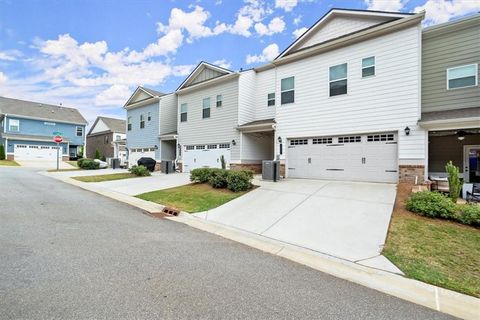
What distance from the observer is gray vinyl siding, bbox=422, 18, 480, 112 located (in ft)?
35.9

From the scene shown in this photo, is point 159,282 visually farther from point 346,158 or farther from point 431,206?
point 346,158

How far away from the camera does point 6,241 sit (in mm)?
5016

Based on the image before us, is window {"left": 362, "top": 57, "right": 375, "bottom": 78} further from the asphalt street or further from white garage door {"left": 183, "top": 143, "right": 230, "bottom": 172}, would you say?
the asphalt street

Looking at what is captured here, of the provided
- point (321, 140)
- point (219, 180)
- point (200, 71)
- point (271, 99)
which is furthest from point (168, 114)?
point (321, 140)

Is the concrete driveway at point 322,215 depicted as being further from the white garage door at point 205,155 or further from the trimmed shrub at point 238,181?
the white garage door at point 205,155

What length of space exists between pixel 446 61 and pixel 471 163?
494cm

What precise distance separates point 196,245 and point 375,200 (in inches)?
250

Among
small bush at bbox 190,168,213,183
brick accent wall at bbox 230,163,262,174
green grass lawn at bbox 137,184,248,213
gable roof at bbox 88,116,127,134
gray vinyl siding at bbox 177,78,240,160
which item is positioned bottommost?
green grass lawn at bbox 137,184,248,213

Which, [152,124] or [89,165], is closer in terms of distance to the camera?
[152,124]

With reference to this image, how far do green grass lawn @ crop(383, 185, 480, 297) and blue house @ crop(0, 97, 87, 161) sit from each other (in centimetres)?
4165

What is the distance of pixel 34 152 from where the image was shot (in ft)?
113

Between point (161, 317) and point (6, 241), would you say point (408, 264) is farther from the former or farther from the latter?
point (6, 241)

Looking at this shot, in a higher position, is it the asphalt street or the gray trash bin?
the gray trash bin

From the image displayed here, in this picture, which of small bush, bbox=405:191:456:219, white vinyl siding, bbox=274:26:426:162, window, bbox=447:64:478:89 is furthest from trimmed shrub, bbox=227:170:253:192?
window, bbox=447:64:478:89
